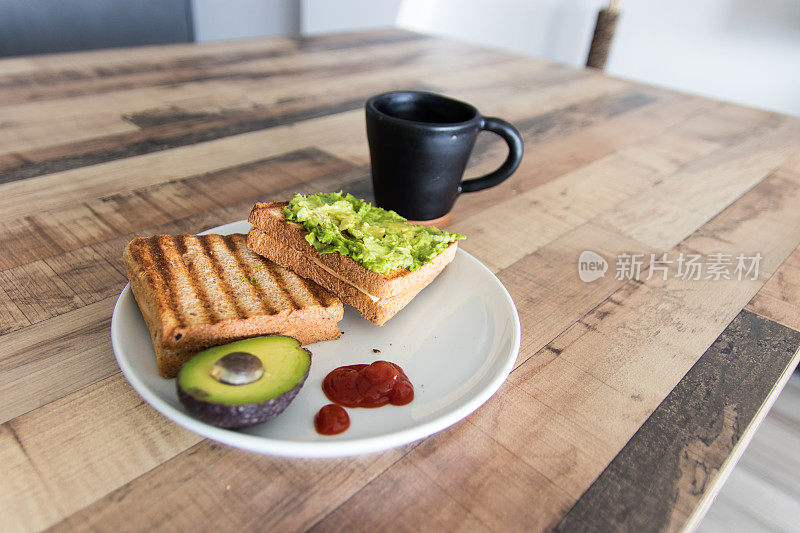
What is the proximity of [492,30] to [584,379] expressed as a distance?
6.09m

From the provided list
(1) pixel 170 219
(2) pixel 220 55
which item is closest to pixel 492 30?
(2) pixel 220 55

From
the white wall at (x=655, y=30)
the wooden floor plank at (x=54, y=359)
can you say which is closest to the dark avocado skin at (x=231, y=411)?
the wooden floor plank at (x=54, y=359)

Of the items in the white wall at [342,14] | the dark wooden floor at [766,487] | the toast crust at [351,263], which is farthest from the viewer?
the white wall at [342,14]

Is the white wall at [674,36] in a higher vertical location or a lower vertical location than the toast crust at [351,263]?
lower

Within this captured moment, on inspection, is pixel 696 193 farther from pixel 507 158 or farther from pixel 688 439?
pixel 688 439

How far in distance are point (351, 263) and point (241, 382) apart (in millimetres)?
314

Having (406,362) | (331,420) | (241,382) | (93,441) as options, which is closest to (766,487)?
(406,362)

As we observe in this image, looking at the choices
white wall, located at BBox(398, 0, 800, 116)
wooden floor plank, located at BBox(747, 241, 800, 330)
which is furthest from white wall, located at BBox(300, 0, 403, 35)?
wooden floor plank, located at BBox(747, 241, 800, 330)

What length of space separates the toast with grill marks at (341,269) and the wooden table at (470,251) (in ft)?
0.68

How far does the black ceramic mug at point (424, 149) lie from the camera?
114cm

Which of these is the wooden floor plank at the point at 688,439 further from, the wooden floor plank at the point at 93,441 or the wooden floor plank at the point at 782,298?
the wooden floor plank at the point at 93,441

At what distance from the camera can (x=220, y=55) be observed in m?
2.32

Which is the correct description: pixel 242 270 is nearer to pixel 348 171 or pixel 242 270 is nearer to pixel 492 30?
pixel 348 171

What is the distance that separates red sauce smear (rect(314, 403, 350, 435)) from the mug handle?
0.70 meters
